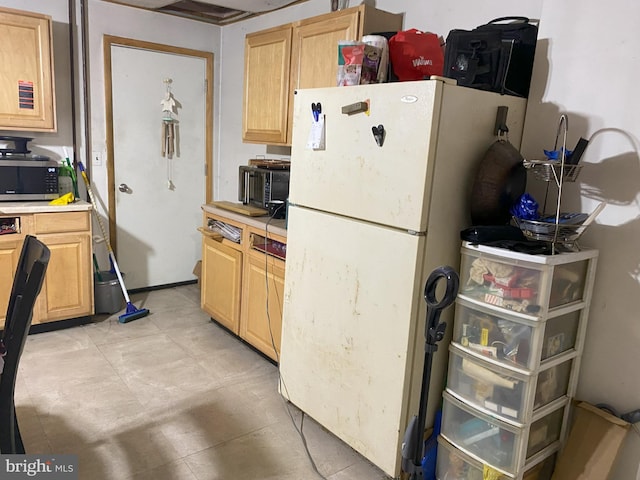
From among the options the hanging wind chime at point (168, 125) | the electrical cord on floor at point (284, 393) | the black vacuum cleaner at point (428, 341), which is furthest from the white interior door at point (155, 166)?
the black vacuum cleaner at point (428, 341)

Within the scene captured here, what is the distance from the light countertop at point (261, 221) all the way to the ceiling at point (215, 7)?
1475mm

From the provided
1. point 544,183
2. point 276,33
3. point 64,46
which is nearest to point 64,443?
point 544,183

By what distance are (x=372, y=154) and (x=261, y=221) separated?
1.27 metres

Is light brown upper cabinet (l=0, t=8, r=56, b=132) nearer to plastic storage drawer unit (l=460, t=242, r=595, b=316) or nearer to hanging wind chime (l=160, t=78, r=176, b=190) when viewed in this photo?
hanging wind chime (l=160, t=78, r=176, b=190)

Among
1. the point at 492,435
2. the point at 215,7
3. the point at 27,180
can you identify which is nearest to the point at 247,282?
the point at 27,180

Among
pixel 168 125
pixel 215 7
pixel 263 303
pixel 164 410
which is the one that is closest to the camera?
pixel 164 410

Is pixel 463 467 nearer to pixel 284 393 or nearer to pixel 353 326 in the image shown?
pixel 353 326

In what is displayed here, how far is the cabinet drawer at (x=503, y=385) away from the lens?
1739 mm

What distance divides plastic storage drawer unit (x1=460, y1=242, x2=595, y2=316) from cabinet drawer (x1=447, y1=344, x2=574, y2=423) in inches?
9.6

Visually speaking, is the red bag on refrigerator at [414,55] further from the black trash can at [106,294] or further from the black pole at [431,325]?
the black trash can at [106,294]

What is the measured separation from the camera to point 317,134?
2.20 meters

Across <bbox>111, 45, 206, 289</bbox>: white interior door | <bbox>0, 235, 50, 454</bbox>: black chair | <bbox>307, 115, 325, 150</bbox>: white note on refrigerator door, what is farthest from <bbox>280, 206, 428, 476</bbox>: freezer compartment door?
<bbox>111, 45, 206, 289</bbox>: white interior door

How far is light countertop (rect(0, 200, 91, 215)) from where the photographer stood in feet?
10.4

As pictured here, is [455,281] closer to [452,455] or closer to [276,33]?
[452,455]
